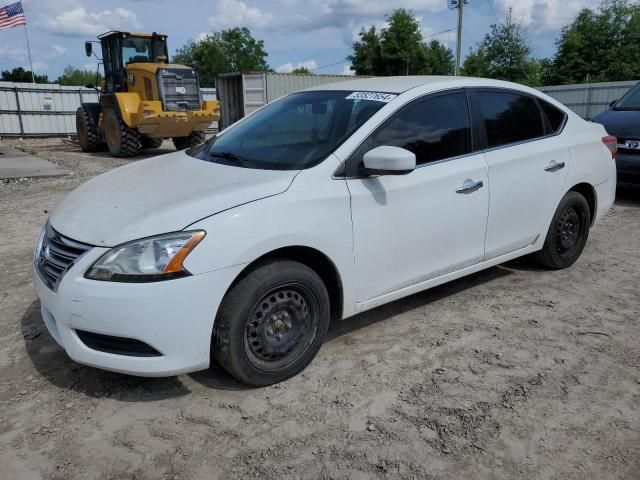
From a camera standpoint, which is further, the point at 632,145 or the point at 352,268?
the point at 632,145

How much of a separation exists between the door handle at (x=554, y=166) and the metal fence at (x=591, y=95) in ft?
48.3

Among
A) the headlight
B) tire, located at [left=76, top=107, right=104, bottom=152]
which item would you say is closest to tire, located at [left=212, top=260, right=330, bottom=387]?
the headlight

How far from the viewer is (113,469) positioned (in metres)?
2.35

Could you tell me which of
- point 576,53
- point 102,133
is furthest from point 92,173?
point 576,53

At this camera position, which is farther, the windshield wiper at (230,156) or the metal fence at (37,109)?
the metal fence at (37,109)

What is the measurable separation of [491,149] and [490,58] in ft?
124

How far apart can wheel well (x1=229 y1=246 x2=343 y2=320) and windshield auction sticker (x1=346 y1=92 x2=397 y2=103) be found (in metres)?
1.15

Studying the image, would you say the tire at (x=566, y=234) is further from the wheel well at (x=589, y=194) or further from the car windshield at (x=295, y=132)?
the car windshield at (x=295, y=132)

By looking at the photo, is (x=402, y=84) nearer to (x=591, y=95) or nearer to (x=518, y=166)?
(x=518, y=166)

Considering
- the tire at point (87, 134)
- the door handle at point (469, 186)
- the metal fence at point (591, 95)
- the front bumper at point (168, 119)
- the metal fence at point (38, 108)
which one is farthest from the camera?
the metal fence at point (38, 108)

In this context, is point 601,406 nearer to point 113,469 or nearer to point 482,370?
point 482,370

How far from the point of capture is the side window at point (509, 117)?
3.93 m

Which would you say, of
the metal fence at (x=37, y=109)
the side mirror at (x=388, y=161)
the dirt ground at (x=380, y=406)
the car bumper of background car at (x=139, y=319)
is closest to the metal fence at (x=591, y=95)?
the dirt ground at (x=380, y=406)

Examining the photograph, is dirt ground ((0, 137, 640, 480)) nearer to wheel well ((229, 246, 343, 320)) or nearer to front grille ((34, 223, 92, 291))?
wheel well ((229, 246, 343, 320))
